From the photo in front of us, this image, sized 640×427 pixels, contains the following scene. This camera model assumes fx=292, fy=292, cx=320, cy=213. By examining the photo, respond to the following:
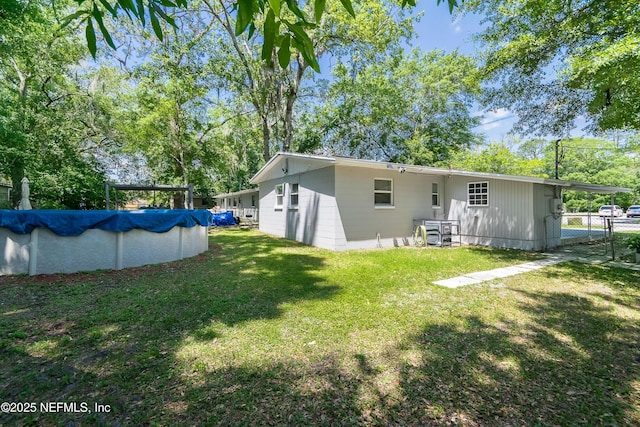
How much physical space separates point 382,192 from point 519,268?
15.4 ft

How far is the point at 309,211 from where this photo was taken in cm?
1081

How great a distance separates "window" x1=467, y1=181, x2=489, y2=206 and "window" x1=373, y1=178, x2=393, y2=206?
314cm

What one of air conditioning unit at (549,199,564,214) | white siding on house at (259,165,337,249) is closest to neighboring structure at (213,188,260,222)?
white siding on house at (259,165,337,249)

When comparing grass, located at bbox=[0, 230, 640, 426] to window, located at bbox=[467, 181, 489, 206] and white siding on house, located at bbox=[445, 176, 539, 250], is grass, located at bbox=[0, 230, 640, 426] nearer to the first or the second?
white siding on house, located at bbox=[445, 176, 539, 250]

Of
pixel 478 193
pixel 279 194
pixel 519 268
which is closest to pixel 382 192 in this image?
pixel 478 193

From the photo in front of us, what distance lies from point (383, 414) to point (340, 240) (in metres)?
7.21

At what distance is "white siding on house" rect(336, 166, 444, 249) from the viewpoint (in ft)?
31.1

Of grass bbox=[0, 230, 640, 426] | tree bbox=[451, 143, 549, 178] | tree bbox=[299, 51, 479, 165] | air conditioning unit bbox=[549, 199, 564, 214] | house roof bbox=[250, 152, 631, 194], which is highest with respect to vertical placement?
tree bbox=[299, 51, 479, 165]

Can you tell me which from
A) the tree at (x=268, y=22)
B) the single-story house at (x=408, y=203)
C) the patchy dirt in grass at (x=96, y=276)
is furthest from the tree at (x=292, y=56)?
the tree at (x=268, y=22)

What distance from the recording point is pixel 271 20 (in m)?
1.22

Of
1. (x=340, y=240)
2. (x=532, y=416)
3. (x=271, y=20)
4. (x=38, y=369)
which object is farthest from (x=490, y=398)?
(x=340, y=240)

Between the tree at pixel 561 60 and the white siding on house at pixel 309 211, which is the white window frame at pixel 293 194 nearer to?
the white siding on house at pixel 309 211

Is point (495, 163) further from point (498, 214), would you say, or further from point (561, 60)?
point (561, 60)

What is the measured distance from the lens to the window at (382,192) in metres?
10.2
